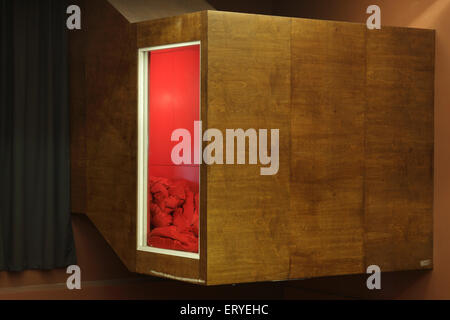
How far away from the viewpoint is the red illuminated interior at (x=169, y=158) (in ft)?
13.5

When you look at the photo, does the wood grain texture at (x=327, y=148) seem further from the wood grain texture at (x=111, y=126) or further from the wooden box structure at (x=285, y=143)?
the wood grain texture at (x=111, y=126)

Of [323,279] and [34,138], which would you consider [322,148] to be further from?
[34,138]

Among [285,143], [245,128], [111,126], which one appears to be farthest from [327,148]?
[111,126]

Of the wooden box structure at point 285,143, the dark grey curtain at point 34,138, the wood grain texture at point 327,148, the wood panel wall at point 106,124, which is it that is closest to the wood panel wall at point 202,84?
the wooden box structure at point 285,143

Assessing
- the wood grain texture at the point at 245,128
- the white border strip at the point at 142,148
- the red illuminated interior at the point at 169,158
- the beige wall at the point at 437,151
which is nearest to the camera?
the wood grain texture at the point at 245,128

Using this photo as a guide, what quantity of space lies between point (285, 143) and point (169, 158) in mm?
731

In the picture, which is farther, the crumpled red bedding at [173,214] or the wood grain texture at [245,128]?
the crumpled red bedding at [173,214]

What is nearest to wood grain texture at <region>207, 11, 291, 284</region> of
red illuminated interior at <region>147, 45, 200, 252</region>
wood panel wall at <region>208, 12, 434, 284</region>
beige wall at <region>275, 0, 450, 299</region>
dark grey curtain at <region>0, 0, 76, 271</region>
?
wood panel wall at <region>208, 12, 434, 284</region>

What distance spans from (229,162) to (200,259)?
583mm

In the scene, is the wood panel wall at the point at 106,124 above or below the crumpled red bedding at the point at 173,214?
above

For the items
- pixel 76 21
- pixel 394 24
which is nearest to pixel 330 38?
pixel 394 24

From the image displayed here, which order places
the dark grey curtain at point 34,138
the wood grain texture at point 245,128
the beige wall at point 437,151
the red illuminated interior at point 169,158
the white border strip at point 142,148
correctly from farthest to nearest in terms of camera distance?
the dark grey curtain at point 34,138 → the beige wall at point 437,151 → the white border strip at point 142,148 → the red illuminated interior at point 169,158 → the wood grain texture at point 245,128

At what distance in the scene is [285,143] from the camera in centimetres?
408

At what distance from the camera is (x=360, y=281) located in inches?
202
